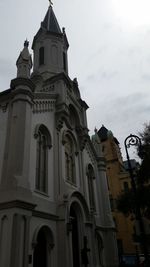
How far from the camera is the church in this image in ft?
39.3

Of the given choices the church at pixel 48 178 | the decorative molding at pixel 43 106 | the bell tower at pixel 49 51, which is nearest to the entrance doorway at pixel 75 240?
the church at pixel 48 178

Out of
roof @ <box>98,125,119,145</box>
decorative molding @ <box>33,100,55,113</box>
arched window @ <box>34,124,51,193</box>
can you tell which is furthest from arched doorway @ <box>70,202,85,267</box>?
roof @ <box>98,125,119,145</box>

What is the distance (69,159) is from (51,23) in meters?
18.5

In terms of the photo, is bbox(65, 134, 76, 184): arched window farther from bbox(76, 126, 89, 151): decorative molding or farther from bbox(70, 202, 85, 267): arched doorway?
bbox(70, 202, 85, 267): arched doorway

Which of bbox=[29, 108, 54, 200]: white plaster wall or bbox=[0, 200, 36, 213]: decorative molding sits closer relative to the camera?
bbox=[0, 200, 36, 213]: decorative molding

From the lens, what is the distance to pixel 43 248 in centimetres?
1452

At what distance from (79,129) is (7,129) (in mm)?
9428

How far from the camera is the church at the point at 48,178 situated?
39.3 feet

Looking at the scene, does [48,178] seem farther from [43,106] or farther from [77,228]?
[43,106]

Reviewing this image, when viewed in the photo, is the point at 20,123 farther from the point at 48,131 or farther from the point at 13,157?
the point at 48,131

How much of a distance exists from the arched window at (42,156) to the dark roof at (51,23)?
15.6 m

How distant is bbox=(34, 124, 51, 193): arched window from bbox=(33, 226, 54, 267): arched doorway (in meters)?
2.45

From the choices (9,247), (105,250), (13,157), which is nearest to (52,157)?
(13,157)

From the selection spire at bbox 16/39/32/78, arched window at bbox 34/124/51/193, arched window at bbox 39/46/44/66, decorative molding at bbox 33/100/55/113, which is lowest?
arched window at bbox 34/124/51/193
